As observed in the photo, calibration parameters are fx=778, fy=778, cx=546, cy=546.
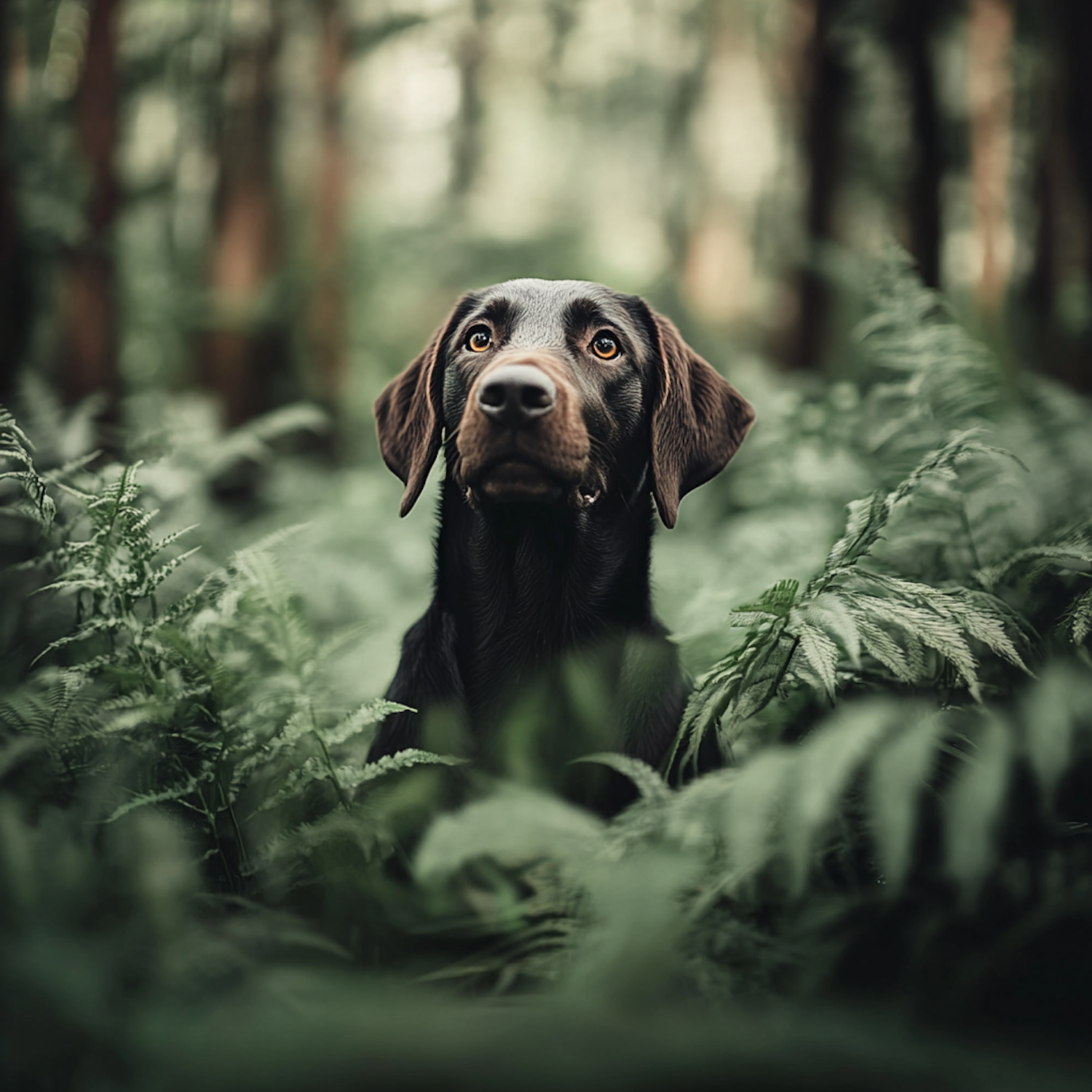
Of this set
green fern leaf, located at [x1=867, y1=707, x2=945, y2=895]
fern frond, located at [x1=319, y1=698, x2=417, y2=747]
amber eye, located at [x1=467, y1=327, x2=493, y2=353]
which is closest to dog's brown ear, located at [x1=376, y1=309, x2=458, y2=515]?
amber eye, located at [x1=467, y1=327, x2=493, y2=353]

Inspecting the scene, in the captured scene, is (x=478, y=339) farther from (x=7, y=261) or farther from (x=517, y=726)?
(x=7, y=261)

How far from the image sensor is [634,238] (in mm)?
31344

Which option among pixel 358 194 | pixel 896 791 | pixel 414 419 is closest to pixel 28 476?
pixel 414 419

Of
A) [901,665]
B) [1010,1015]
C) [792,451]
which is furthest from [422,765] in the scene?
[792,451]

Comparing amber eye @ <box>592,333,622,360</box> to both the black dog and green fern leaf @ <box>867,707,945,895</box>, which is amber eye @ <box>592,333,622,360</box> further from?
green fern leaf @ <box>867,707,945,895</box>

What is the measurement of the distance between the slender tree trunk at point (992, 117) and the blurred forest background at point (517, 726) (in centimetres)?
5

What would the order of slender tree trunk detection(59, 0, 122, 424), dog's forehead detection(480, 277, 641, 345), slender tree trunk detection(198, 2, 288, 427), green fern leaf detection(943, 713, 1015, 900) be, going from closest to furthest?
1. green fern leaf detection(943, 713, 1015, 900)
2. dog's forehead detection(480, 277, 641, 345)
3. slender tree trunk detection(59, 0, 122, 424)
4. slender tree trunk detection(198, 2, 288, 427)

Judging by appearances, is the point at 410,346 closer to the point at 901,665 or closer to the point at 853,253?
the point at 853,253

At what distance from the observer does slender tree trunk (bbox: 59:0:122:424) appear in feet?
18.5

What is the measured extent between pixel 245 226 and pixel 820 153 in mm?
6023

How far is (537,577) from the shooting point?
252cm

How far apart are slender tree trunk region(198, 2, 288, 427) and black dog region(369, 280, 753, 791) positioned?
5.20 metres

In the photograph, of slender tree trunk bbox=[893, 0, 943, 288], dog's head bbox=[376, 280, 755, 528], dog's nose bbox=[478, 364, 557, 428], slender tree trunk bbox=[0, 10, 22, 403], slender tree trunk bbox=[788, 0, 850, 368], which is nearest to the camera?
dog's nose bbox=[478, 364, 557, 428]

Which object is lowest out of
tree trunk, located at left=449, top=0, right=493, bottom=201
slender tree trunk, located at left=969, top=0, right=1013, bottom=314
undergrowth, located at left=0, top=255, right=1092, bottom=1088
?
undergrowth, located at left=0, top=255, right=1092, bottom=1088
